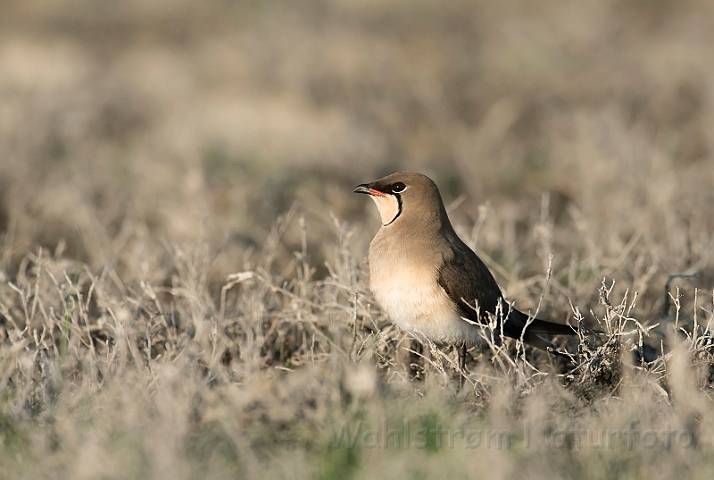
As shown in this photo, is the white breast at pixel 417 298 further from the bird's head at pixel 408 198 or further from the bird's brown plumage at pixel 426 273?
the bird's head at pixel 408 198

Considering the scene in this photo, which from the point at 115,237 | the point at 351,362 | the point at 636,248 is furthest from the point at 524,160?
the point at 351,362

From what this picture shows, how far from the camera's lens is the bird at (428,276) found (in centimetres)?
387

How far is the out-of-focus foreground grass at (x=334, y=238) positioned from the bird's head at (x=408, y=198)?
34 cm

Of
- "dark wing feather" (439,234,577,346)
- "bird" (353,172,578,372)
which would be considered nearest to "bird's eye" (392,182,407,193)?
"bird" (353,172,578,372)

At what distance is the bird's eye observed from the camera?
4094mm

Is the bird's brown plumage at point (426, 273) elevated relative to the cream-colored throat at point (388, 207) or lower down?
lower down

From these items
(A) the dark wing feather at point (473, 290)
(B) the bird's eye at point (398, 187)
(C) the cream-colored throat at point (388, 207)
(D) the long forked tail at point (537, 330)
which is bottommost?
(D) the long forked tail at point (537, 330)

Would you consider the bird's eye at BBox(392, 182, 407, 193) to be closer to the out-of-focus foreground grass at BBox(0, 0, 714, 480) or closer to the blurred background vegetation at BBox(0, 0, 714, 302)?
Result: the out-of-focus foreground grass at BBox(0, 0, 714, 480)

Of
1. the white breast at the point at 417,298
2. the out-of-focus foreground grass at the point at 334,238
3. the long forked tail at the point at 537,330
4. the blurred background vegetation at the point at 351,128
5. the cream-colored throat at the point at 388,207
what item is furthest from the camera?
the blurred background vegetation at the point at 351,128

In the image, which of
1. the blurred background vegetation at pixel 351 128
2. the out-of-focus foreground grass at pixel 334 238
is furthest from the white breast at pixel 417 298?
the blurred background vegetation at pixel 351 128

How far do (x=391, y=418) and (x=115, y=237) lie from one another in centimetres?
355

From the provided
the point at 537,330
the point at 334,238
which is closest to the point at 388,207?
the point at 537,330

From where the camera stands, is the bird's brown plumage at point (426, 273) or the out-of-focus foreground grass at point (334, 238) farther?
the bird's brown plumage at point (426, 273)

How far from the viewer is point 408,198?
4.07 m
